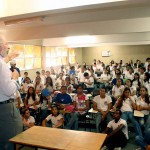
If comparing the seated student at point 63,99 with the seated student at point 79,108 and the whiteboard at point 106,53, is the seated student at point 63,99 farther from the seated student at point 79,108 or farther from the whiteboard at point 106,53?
the whiteboard at point 106,53

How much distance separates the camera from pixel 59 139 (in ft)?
7.50

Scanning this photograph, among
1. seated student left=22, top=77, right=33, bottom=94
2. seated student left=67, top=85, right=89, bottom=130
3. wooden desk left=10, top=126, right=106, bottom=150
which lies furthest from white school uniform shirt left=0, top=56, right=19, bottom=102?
seated student left=22, top=77, right=33, bottom=94

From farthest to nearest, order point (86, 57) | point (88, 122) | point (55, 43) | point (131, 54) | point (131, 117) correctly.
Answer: point (86, 57)
point (131, 54)
point (55, 43)
point (88, 122)
point (131, 117)

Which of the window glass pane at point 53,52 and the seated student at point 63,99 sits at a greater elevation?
the window glass pane at point 53,52

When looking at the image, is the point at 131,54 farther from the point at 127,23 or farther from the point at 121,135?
the point at 121,135

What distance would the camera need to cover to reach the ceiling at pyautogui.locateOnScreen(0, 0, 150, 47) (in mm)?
4176

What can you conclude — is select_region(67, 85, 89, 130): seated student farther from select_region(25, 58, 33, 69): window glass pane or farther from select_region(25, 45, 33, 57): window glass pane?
select_region(25, 45, 33, 57): window glass pane

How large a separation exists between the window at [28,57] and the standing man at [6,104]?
7671 millimetres

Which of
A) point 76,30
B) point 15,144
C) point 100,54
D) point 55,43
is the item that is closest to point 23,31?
point 76,30

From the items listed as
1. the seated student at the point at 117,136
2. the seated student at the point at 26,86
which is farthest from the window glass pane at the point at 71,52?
the seated student at the point at 117,136

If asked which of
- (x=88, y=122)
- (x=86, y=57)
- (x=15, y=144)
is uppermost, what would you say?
(x=86, y=57)

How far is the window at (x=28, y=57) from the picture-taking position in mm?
9805

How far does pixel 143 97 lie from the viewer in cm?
493

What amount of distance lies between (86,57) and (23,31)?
10.1 meters
